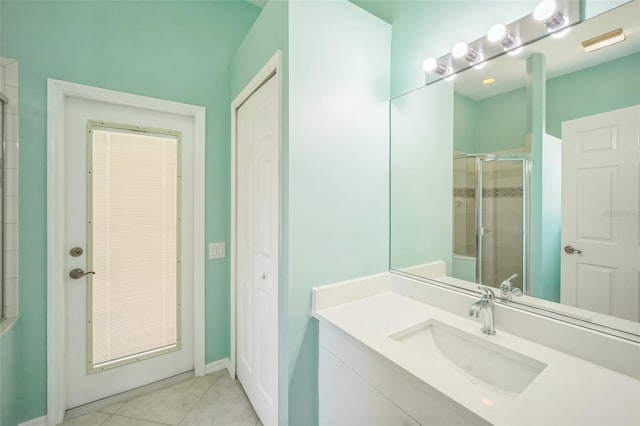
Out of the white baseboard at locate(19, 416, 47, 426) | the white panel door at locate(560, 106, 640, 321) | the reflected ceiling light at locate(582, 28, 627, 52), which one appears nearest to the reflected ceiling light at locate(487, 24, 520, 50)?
the reflected ceiling light at locate(582, 28, 627, 52)

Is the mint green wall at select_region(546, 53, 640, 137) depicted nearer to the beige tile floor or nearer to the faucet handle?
the faucet handle

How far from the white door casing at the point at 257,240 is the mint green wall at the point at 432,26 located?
2.43ft

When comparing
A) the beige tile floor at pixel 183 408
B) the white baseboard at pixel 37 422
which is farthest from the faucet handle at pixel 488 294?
the white baseboard at pixel 37 422

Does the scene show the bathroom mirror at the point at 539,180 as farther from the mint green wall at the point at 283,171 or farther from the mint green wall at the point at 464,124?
the mint green wall at the point at 283,171

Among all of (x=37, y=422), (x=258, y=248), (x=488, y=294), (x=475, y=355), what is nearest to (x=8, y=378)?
(x=37, y=422)

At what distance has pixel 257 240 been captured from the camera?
1577 millimetres

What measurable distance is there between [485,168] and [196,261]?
6.25 feet

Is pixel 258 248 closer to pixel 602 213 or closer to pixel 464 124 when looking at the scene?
pixel 464 124

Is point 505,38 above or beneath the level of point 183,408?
above

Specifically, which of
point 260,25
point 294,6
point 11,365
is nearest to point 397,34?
point 294,6

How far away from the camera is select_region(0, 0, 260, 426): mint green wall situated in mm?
1438

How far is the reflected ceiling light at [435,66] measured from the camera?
1.30m

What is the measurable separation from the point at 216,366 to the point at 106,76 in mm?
2132

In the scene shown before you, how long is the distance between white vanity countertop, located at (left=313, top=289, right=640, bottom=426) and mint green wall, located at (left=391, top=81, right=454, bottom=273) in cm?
45
